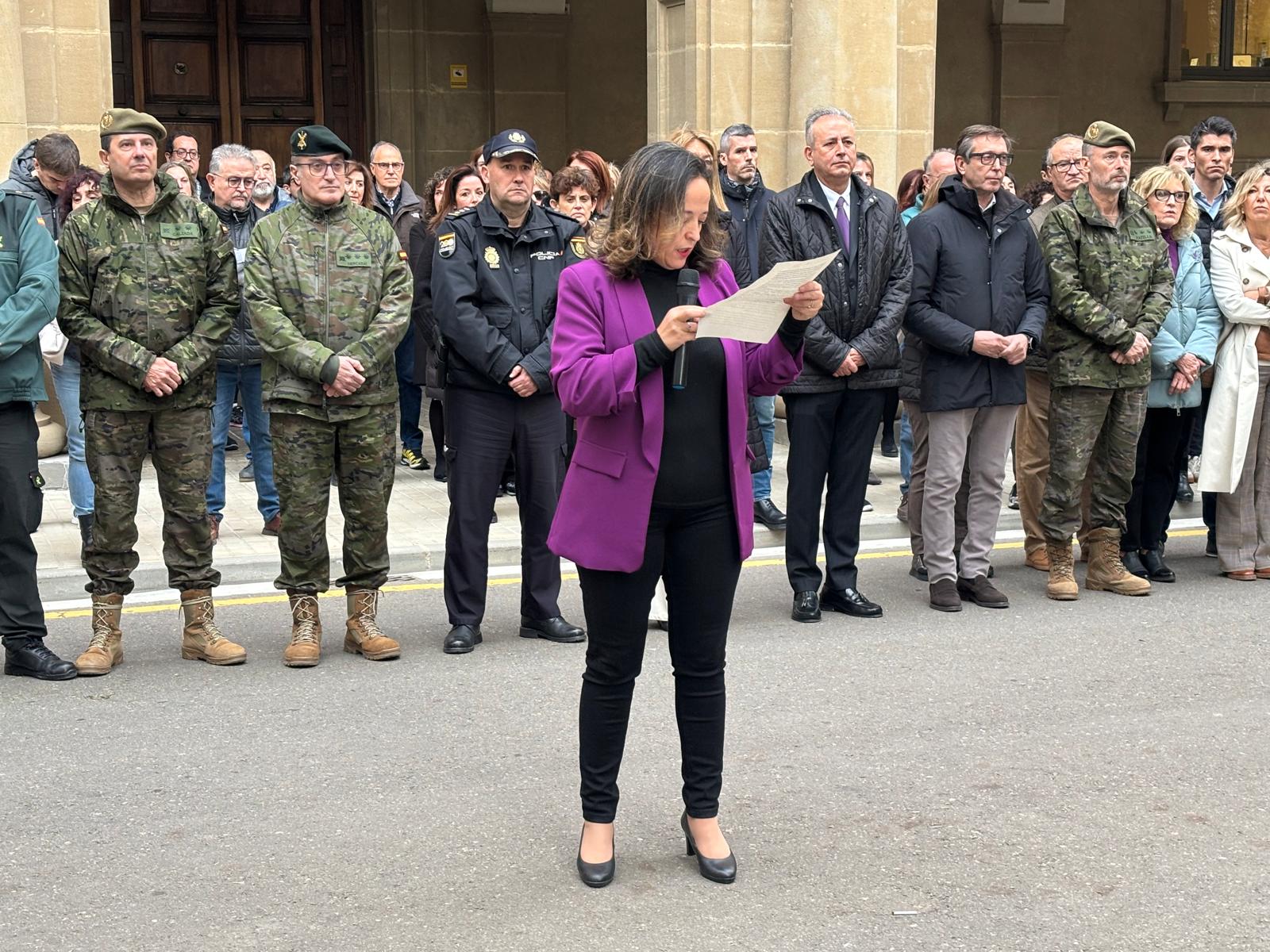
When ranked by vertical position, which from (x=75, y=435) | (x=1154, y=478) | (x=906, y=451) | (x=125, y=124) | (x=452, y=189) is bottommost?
(x=906, y=451)

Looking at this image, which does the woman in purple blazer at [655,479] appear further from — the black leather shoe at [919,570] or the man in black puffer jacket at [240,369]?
the man in black puffer jacket at [240,369]

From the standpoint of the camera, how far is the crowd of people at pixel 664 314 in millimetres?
6730

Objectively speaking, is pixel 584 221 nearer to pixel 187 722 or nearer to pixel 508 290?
pixel 508 290

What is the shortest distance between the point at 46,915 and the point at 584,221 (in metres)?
5.82

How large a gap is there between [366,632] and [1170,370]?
13.8 feet

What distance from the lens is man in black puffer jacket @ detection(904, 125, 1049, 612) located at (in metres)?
7.91

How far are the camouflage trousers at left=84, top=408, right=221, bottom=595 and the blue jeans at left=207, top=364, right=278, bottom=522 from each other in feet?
7.80

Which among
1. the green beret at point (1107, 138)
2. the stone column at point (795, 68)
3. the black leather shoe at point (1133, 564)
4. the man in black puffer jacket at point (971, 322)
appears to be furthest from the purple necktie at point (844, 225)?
the stone column at point (795, 68)

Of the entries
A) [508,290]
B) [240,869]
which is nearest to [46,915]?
[240,869]

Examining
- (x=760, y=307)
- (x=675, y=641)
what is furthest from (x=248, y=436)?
(x=760, y=307)

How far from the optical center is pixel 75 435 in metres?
8.82

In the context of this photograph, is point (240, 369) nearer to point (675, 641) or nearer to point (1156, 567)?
point (1156, 567)

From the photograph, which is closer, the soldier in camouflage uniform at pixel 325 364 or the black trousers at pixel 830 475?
the soldier in camouflage uniform at pixel 325 364

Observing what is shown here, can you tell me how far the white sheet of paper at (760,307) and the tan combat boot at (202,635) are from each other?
3.32m
